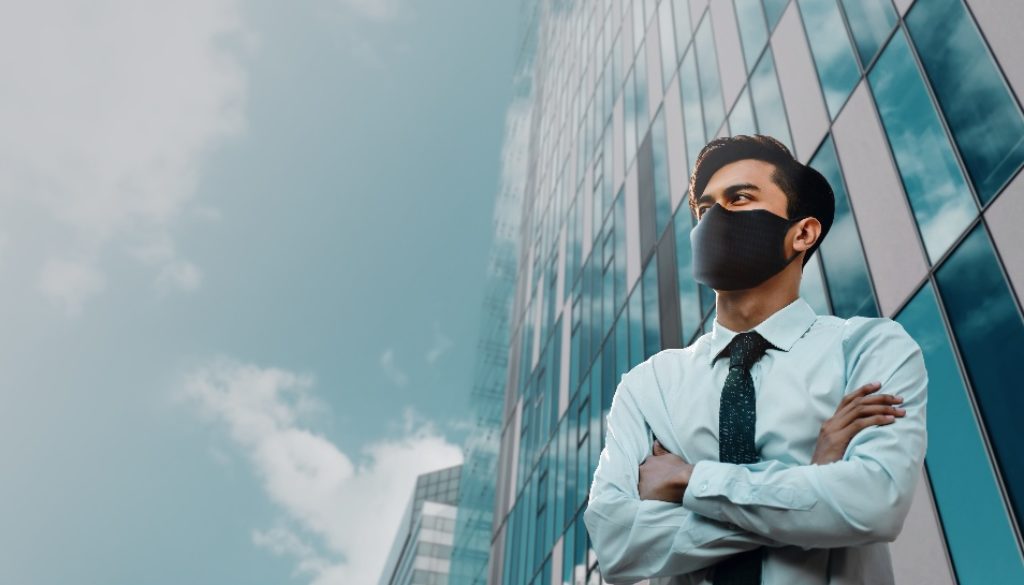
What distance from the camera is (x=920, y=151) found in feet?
29.2

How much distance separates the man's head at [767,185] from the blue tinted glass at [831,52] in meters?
9.00

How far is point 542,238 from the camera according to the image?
32562 mm

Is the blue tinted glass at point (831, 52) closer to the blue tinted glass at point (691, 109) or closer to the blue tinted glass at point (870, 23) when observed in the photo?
the blue tinted glass at point (870, 23)

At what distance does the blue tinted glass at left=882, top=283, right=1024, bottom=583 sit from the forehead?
577cm

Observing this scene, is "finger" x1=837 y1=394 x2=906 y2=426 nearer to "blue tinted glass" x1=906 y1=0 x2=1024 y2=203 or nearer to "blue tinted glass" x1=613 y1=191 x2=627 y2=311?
"blue tinted glass" x1=906 y1=0 x2=1024 y2=203

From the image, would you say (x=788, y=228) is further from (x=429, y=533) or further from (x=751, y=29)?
(x=429, y=533)

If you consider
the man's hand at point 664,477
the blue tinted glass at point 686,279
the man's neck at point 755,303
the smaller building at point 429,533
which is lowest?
the man's hand at point 664,477

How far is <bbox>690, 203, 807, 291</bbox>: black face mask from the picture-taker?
7.66 ft

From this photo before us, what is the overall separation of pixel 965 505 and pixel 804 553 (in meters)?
6.20

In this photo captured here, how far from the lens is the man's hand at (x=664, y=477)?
6.74 ft

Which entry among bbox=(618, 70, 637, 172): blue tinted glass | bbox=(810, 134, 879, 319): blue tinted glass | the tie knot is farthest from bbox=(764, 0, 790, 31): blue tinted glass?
the tie knot

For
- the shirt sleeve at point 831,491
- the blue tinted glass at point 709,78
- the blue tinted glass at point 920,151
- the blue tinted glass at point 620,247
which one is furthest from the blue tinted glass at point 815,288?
the blue tinted glass at point 620,247

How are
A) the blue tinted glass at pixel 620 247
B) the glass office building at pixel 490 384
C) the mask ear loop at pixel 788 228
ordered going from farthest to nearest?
the glass office building at pixel 490 384
the blue tinted glass at pixel 620 247
the mask ear loop at pixel 788 228

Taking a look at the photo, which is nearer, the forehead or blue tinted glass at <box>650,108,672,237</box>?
the forehead
